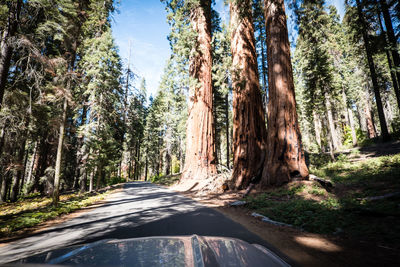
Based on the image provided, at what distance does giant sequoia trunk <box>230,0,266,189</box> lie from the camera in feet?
27.0

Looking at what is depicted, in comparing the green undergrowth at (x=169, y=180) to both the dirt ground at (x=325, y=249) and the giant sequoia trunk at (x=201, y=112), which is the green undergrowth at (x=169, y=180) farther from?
the dirt ground at (x=325, y=249)

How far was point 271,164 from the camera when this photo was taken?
6.76 metres

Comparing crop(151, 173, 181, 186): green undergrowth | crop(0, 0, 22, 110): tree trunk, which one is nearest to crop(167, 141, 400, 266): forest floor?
crop(0, 0, 22, 110): tree trunk

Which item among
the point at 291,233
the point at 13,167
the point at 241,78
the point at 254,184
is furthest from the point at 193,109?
the point at 13,167

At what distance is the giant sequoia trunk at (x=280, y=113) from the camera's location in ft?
21.3

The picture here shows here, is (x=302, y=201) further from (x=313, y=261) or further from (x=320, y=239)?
(x=313, y=261)

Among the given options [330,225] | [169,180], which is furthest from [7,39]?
[169,180]

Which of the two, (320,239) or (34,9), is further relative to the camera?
(34,9)

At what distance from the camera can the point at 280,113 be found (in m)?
6.85

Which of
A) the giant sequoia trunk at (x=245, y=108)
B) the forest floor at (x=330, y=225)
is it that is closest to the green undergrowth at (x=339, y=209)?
the forest floor at (x=330, y=225)

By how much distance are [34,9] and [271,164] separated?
11.8m

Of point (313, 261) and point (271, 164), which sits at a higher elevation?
point (271, 164)

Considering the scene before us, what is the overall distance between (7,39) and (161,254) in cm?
970

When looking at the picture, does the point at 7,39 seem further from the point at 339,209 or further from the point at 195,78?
the point at 339,209
